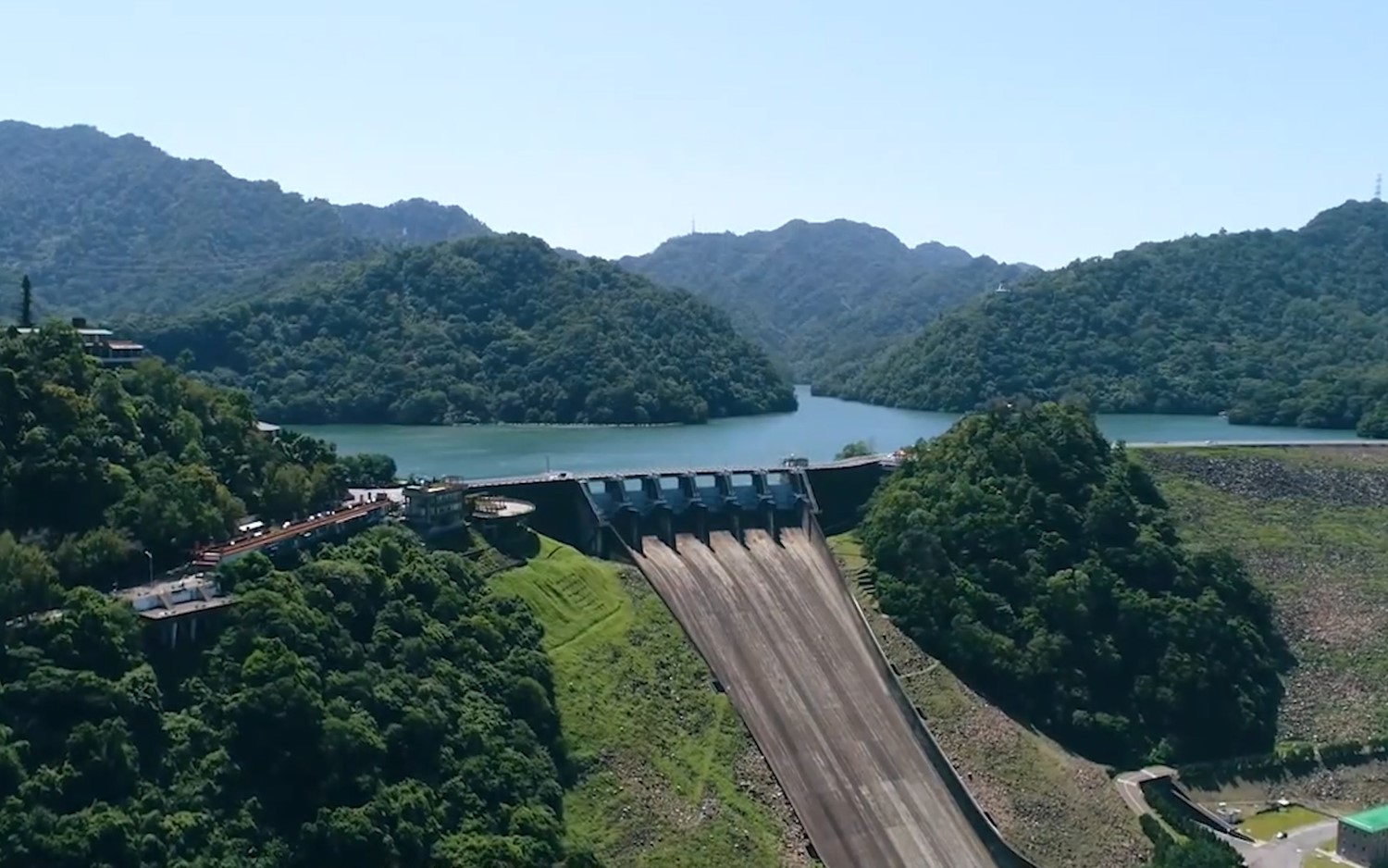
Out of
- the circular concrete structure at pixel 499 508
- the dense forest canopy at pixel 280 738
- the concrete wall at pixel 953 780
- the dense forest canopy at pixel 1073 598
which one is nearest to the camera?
the dense forest canopy at pixel 280 738

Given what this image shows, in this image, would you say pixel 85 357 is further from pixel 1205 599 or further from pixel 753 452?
pixel 753 452

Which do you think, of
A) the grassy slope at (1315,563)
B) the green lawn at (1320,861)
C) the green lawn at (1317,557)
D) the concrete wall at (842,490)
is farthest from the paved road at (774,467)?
the green lawn at (1320,861)

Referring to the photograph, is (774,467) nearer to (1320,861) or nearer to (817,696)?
(817,696)

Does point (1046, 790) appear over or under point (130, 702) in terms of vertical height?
under

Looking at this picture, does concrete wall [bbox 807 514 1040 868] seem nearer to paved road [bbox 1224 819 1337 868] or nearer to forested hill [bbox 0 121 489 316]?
paved road [bbox 1224 819 1337 868]

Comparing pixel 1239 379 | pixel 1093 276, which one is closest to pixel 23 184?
pixel 1093 276

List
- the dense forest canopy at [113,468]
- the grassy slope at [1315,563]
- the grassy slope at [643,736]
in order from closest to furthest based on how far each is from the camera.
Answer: the dense forest canopy at [113,468] → the grassy slope at [643,736] → the grassy slope at [1315,563]

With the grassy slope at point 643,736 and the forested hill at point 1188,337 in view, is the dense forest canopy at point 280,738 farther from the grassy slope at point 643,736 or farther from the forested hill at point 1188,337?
the forested hill at point 1188,337
